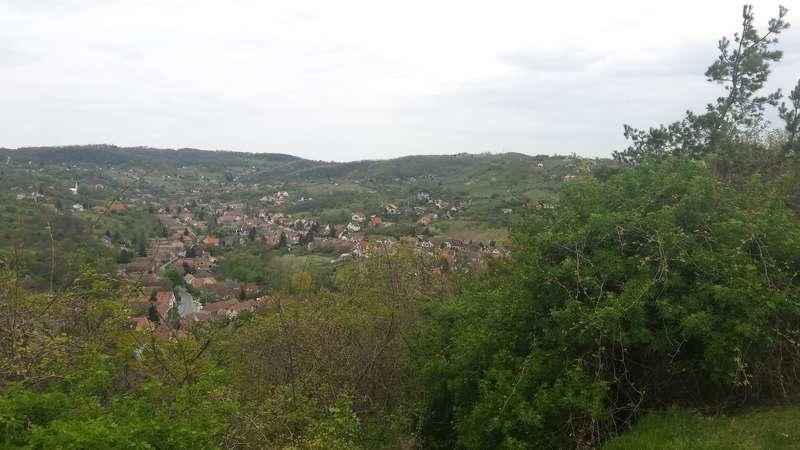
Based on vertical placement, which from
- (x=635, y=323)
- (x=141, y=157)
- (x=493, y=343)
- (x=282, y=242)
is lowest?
(x=282, y=242)

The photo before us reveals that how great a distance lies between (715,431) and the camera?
257 inches

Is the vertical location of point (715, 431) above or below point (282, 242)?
above

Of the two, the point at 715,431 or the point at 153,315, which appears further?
the point at 153,315

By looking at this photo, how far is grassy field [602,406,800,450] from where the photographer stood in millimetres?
6086

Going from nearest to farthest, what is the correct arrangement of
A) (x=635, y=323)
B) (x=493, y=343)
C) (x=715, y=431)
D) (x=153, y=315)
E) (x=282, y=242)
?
(x=715, y=431) < (x=635, y=323) < (x=493, y=343) < (x=153, y=315) < (x=282, y=242)

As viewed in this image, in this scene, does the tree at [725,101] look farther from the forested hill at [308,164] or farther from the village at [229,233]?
the forested hill at [308,164]

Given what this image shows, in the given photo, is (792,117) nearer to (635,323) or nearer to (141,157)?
(635,323)

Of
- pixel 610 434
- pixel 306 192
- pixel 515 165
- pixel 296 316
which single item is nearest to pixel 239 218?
pixel 306 192

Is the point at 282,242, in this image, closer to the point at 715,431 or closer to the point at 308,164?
the point at 715,431

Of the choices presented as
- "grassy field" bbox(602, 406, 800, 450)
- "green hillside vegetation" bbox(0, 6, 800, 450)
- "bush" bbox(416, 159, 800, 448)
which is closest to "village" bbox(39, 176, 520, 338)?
"green hillside vegetation" bbox(0, 6, 800, 450)

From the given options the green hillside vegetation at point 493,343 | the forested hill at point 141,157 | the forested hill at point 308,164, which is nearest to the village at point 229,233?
the green hillside vegetation at point 493,343

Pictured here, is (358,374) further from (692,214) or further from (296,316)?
(692,214)

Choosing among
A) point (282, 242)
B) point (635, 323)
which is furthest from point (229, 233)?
point (635, 323)

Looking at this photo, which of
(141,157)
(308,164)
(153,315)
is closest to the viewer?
(153,315)
